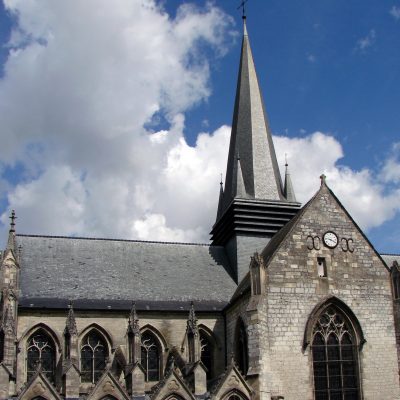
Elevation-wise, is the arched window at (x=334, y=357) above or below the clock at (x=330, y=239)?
below

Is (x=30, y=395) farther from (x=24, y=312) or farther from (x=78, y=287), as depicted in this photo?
(x=78, y=287)

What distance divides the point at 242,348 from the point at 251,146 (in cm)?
1259

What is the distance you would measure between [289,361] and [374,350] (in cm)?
369

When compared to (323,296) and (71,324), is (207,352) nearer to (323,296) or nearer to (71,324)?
(323,296)

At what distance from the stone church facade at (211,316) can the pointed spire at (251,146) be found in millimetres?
Answer: 1556

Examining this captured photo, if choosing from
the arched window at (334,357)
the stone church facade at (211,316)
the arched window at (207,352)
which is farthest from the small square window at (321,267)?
the arched window at (207,352)

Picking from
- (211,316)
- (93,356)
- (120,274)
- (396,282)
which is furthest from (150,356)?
(396,282)

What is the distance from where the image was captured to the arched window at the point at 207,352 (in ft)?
98.4

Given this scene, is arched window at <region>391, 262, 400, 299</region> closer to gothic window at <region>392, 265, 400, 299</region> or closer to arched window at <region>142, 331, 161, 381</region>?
gothic window at <region>392, 265, 400, 299</region>

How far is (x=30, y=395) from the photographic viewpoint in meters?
24.2

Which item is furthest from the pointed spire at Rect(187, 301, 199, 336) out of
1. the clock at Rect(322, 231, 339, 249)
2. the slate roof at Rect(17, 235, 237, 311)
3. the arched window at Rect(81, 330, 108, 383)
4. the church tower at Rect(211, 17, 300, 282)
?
the clock at Rect(322, 231, 339, 249)

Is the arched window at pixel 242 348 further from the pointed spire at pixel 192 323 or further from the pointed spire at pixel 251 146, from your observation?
the pointed spire at pixel 251 146

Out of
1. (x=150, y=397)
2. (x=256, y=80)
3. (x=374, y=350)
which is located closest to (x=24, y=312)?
(x=150, y=397)

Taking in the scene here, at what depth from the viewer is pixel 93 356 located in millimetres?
28766
